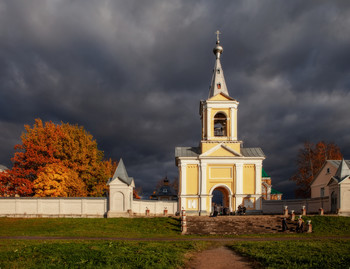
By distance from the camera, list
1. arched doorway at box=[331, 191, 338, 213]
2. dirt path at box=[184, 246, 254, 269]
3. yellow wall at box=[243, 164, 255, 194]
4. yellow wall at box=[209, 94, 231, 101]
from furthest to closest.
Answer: yellow wall at box=[209, 94, 231, 101], yellow wall at box=[243, 164, 255, 194], arched doorway at box=[331, 191, 338, 213], dirt path at box=[184, 246, 254, 269]

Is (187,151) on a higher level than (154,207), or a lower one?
higher

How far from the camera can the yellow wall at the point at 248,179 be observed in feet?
119

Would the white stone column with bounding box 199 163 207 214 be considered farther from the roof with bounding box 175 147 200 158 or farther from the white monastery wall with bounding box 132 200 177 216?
the white monastery wall with bounding box 132 200 177 216

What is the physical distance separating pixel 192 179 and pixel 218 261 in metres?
24.6

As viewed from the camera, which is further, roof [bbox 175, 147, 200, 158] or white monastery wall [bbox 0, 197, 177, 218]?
roof [bbox 175, 147, 200, 158]

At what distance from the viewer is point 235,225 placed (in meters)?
25.8

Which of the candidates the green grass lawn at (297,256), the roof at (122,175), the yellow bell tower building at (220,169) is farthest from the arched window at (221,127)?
the green grass lawn at (297,256)

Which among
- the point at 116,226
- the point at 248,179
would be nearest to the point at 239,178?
the point at 248,179

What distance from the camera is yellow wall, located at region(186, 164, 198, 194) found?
119 feet

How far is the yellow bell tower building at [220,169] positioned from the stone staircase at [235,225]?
760 centimetres

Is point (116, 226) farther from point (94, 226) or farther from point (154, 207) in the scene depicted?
point (154, 207)

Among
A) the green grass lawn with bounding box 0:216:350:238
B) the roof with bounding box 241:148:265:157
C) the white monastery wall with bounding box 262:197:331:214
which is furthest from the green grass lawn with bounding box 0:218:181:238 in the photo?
the roof with bounding box 241:148:265:157

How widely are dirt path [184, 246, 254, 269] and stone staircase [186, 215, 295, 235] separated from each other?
10087 mm

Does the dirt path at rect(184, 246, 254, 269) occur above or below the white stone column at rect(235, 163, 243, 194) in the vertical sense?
below
